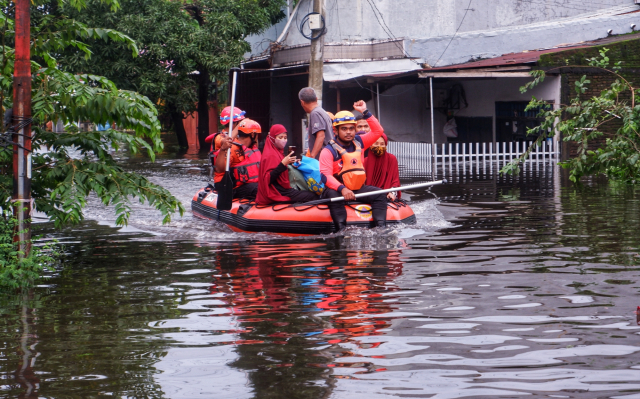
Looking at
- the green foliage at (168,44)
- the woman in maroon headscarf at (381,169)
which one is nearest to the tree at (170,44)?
the green foliage at (168,44)

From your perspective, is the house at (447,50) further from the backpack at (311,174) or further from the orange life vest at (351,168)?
the orange life vest at (351,168)

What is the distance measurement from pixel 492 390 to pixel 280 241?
6.56m

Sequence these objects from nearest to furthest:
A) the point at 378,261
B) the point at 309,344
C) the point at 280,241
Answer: the point at 309,344 < the point at 378,261 < the point at 280,241

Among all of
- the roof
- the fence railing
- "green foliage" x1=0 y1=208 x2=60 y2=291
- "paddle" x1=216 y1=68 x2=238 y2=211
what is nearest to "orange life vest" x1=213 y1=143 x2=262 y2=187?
"paddle" x1=216 y1=68 x2=238 y2=211

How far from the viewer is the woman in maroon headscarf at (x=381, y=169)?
480 inches

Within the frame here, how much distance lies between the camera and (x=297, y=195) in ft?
39.7

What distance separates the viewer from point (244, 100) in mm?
32094

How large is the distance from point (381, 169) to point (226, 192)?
93.0 inches

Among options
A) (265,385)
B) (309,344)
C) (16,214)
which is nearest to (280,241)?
(16,214)

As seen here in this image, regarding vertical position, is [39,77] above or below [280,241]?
above

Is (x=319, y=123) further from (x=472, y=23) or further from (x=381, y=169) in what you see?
(x=472, y=23)

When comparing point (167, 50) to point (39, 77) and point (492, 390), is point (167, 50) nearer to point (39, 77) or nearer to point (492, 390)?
point (39, 77)

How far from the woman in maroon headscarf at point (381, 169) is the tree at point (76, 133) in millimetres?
3750

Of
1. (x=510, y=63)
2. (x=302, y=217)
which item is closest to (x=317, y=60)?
(x=510, y=63)
